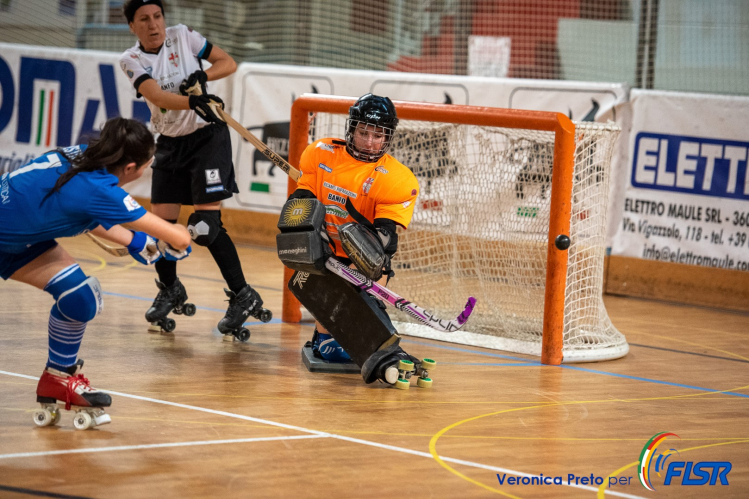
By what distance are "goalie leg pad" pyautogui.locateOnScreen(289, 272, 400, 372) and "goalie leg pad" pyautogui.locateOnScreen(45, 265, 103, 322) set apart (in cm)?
128

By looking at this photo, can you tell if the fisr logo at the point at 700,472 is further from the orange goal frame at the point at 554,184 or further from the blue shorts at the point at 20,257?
the blue shorts at the point at 20,257

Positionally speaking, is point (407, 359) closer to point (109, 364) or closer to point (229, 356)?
point (229, 356)

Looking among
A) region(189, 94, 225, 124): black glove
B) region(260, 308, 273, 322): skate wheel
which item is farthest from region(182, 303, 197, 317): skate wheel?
region(189, 94, 225, 124): black glove

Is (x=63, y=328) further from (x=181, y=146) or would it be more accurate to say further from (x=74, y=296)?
(x=181, y=146)

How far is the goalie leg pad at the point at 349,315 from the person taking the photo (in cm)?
412

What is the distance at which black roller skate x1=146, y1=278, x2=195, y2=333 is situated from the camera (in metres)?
4.91

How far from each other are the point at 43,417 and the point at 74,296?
1.45ft

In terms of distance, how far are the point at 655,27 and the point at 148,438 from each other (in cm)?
584

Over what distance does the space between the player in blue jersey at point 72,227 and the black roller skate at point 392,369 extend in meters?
1.14

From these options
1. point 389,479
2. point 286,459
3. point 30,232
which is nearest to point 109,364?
point 30,232

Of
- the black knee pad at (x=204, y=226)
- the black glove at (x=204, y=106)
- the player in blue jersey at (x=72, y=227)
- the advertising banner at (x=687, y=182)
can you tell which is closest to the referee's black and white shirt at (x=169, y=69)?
the black glove at (x=204, y=106)

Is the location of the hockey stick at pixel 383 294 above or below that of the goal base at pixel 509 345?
above

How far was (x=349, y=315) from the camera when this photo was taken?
4.16 metres

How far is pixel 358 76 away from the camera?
800cm
